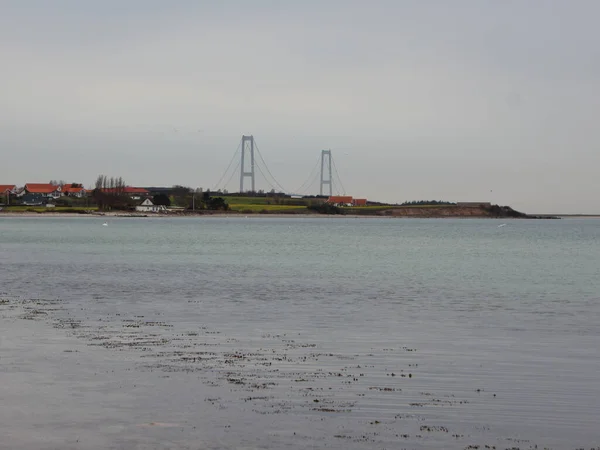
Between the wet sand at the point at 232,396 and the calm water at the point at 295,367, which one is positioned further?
the calm water at the point at 295,367

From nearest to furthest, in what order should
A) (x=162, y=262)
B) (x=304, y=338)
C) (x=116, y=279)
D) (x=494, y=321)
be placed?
(x=304, y=338) → (x=494, y=321) → (x=116, y=279) → (x=162, y=262)

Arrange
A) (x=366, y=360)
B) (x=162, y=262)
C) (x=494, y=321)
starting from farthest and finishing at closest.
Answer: (x=162, y=262), (x=494, y=321), (x=366, y=360)

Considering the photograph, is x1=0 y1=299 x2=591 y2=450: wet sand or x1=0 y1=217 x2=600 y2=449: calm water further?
x1=0 y1=217 x2=600 y2=449: calm water


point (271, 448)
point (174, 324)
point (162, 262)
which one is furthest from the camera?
point (162, 262)

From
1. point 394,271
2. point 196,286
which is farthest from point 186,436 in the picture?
point 394,271

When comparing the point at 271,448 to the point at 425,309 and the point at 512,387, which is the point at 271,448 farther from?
the point at 425,309

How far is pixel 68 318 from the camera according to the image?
896 inches

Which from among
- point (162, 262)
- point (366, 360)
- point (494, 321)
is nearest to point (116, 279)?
point (162, 262)

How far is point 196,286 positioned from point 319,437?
2482 centimetres

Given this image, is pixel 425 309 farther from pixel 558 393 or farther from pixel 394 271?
pixel 394 271

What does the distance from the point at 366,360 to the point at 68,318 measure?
9917mm

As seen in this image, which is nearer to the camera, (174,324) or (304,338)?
(304,338)

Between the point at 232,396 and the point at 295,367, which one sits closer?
the point at 232,396

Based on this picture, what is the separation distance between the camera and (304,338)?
1948 centimetres
